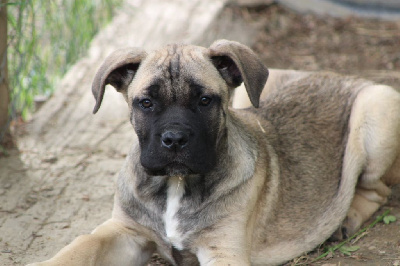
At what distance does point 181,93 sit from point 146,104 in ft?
0.89

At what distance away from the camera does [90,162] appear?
22.4 ft

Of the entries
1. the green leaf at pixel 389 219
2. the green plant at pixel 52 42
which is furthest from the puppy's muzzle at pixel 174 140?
the green plant at pixel 52 42

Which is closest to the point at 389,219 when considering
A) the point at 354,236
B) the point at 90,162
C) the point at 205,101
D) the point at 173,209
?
the point at 354,236

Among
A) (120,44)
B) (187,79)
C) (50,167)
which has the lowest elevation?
(50,167)

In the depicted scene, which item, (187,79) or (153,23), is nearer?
(187,79)

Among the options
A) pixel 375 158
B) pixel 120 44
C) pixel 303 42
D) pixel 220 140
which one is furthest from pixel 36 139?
pixel 303 42

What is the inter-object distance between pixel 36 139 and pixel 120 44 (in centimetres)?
262

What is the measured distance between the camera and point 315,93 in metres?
6.05

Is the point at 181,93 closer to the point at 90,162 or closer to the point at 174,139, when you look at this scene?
the point at 174,139

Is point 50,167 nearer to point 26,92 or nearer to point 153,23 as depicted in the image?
point 26,92

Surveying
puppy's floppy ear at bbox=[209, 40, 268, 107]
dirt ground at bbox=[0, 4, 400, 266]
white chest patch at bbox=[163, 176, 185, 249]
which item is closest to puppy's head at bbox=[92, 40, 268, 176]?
puppy's floppy ear at bbox=[209, 40, 268, 107]

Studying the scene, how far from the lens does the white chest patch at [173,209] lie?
475 cm

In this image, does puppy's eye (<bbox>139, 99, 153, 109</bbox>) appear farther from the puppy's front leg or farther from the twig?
the twig

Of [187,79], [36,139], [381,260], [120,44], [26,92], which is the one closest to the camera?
[187,79]
